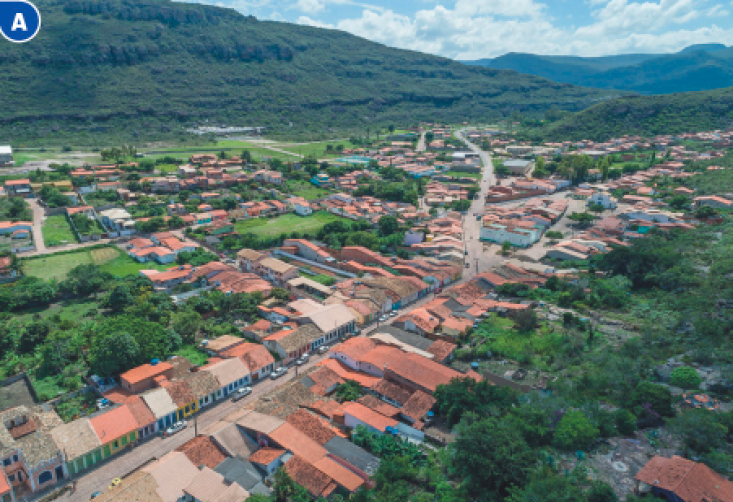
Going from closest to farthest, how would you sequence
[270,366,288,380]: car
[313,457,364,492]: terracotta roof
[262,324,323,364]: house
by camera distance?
[313,457,364,492]: terracotta roof
[270,366,288,380]: car
[262,324,323,364]: house

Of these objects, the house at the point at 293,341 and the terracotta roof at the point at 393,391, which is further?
the house at the point at 293,341

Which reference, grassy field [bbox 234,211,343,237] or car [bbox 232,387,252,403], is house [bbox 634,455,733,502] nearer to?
car [bbox 232,387,252,403]

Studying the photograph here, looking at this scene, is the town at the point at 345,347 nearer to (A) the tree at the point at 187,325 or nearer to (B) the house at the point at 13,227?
(A) the tree at the point at 187,325

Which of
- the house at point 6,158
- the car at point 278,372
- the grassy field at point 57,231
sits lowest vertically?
the car at point 278,372

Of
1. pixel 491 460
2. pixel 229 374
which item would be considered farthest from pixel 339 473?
pixel 229 374

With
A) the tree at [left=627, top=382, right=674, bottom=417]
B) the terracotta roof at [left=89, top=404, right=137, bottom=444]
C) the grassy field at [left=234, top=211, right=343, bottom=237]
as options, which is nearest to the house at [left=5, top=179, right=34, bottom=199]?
the grassy field at [left=234, top=211, right=343, bottom=237]

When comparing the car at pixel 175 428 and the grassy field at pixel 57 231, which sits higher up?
the grassy field at pixel 57 231

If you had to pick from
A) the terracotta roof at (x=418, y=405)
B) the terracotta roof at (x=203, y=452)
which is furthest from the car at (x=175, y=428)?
the terracotta roof at (x=418, y=405)
